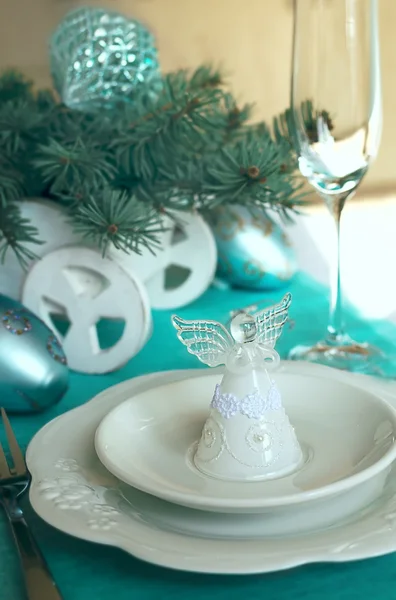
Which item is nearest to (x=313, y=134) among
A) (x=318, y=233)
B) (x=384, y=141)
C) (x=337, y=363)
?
(x=337, y=363)

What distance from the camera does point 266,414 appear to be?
0.34 m

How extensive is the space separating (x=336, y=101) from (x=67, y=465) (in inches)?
12.3

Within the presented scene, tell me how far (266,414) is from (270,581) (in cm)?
7

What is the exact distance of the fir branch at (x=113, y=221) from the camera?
0.52 metres

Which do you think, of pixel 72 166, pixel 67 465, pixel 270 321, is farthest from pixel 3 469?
pixel 72 166

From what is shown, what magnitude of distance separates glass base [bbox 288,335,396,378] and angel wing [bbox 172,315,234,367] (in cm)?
20

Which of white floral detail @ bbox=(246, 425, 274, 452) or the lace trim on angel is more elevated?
the lace trim on angel

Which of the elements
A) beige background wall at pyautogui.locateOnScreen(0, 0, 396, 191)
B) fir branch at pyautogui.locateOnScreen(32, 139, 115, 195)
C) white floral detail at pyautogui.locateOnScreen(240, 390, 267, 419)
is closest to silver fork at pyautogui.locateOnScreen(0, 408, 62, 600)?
white floral detail at pyautogui.locateOnScreen(240, 390, 267, 419)

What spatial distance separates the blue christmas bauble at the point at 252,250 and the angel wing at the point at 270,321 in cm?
36

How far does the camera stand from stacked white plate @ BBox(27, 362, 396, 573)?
10.7 inches

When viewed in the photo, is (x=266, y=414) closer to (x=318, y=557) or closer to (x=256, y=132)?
(x=318, y=557)

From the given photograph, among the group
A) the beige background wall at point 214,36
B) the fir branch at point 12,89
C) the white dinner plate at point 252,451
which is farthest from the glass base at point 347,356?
the beige background wall at point 214,36

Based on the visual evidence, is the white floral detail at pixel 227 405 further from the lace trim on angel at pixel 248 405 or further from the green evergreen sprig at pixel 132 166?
the green evergreen sprig at pixel 132 166

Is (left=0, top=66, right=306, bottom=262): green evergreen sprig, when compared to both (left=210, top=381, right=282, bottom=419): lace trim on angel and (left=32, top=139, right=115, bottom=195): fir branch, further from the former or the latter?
(left=210, top=381, right=282, bottom=419): lace trim on angel
